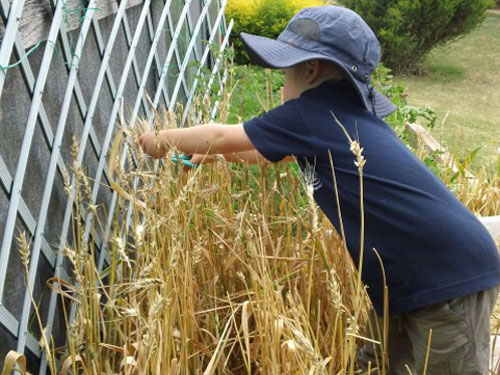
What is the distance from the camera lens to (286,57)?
1.83 meters

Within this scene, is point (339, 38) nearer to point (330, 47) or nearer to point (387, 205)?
point (330, 47)

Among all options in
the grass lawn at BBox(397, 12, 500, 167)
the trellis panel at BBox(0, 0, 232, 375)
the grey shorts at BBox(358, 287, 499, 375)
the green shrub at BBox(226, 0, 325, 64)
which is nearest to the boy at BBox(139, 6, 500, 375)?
the grey shorts at BBox(358, 287, 499, 375)

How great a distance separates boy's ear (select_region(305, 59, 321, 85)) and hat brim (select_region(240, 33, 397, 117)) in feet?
0.20

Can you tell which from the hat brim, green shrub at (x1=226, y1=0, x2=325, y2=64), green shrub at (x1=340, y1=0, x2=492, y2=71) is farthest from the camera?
green shrub at (x1=340, y1=0, x2=492, y2=71)

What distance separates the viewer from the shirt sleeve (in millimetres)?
1810

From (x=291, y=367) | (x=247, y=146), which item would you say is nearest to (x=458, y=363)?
(x=291, y=367)

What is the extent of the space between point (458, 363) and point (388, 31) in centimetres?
678

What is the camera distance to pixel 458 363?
178cm

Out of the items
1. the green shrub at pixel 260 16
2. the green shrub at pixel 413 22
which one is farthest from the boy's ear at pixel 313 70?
the green shrub at pixel 413 22

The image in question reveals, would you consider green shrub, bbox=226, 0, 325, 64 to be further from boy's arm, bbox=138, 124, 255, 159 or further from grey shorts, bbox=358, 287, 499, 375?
grey shorts, bbox=358, 287, 499, 375

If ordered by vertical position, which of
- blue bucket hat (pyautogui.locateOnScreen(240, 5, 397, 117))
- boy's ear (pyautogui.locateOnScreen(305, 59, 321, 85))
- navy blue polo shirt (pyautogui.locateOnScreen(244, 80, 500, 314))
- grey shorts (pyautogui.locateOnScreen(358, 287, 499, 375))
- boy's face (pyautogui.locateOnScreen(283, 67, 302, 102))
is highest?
blue bucket hat (pyautogui.locateOnScreen(240, 5, 397, 117))

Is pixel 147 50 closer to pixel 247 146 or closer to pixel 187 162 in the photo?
pixel 187 162

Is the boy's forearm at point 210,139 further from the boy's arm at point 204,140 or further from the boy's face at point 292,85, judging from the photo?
the boy's face at point 292,85

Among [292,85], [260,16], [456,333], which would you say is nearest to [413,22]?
[260,16]
